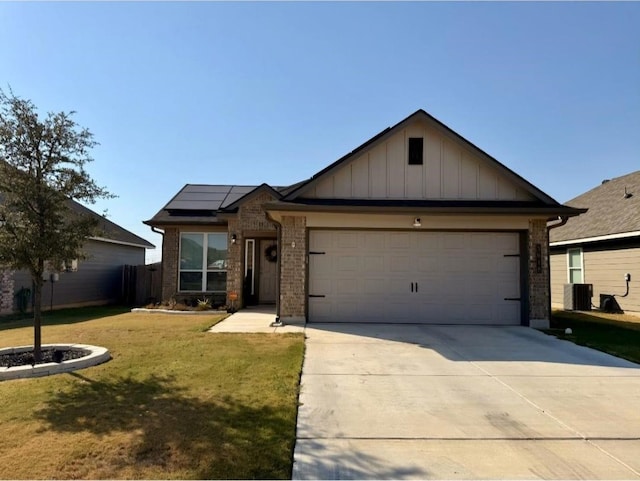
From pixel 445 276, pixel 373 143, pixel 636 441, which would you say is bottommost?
pixel 636 441

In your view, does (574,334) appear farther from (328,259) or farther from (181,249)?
(181,249)

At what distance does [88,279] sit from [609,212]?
2040cm

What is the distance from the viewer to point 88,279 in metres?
17.5

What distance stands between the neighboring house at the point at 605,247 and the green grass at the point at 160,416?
11.9 meters

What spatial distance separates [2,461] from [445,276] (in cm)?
933

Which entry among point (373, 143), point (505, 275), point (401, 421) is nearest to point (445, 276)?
point (505, 275)

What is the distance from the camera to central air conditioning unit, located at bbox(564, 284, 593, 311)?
1510cm

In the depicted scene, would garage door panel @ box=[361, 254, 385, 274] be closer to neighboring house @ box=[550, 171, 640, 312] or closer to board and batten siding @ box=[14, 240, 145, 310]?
neighboring house @ box=[550, 171, 640, 312]

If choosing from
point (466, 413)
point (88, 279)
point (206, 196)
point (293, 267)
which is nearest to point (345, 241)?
point (293, 267)

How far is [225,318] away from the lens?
11680mm

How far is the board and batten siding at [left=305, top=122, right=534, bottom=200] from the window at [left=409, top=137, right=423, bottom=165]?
10 cm

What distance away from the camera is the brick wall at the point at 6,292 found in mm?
13273

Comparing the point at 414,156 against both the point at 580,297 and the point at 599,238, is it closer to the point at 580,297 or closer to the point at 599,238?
the point at 599,238

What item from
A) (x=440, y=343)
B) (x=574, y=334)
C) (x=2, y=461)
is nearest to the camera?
(x=2, y=461)
